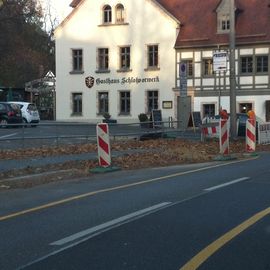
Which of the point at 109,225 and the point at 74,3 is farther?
the point at 74,3

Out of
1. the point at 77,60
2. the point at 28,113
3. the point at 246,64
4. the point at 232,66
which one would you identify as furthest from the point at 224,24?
the point at 232,66

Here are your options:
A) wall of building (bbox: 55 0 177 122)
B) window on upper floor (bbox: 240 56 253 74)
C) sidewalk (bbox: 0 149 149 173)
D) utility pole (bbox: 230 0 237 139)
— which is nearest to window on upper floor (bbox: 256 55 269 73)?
window on upper floor (bbox: 240 56 253 74)

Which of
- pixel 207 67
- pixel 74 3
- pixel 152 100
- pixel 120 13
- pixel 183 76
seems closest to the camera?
pixel 183 76

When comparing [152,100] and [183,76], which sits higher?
[183,76]

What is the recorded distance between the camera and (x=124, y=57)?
51.5m

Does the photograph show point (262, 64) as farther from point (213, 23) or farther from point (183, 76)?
point (183, 76)

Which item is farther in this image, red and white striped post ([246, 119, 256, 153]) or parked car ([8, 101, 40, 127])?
parked car ([8, 101, 40, 127])

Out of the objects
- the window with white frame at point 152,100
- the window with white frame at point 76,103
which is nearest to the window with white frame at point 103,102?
the window with white frame at point 76,103

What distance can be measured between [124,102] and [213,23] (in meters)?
9.98

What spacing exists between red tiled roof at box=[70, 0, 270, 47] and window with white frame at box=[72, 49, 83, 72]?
8.27m

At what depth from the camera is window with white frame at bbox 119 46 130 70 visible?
5134 centimetres

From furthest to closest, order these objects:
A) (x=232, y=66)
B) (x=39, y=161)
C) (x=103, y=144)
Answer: (x=232, y=66), (x=39, y=161), (x=103, y=144)

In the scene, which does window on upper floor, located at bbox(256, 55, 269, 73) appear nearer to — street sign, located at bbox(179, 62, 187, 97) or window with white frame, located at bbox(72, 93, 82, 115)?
window with white frame, located at bbox(72, 93, 82, 115)

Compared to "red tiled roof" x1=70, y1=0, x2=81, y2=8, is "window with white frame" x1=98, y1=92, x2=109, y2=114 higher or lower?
lower
